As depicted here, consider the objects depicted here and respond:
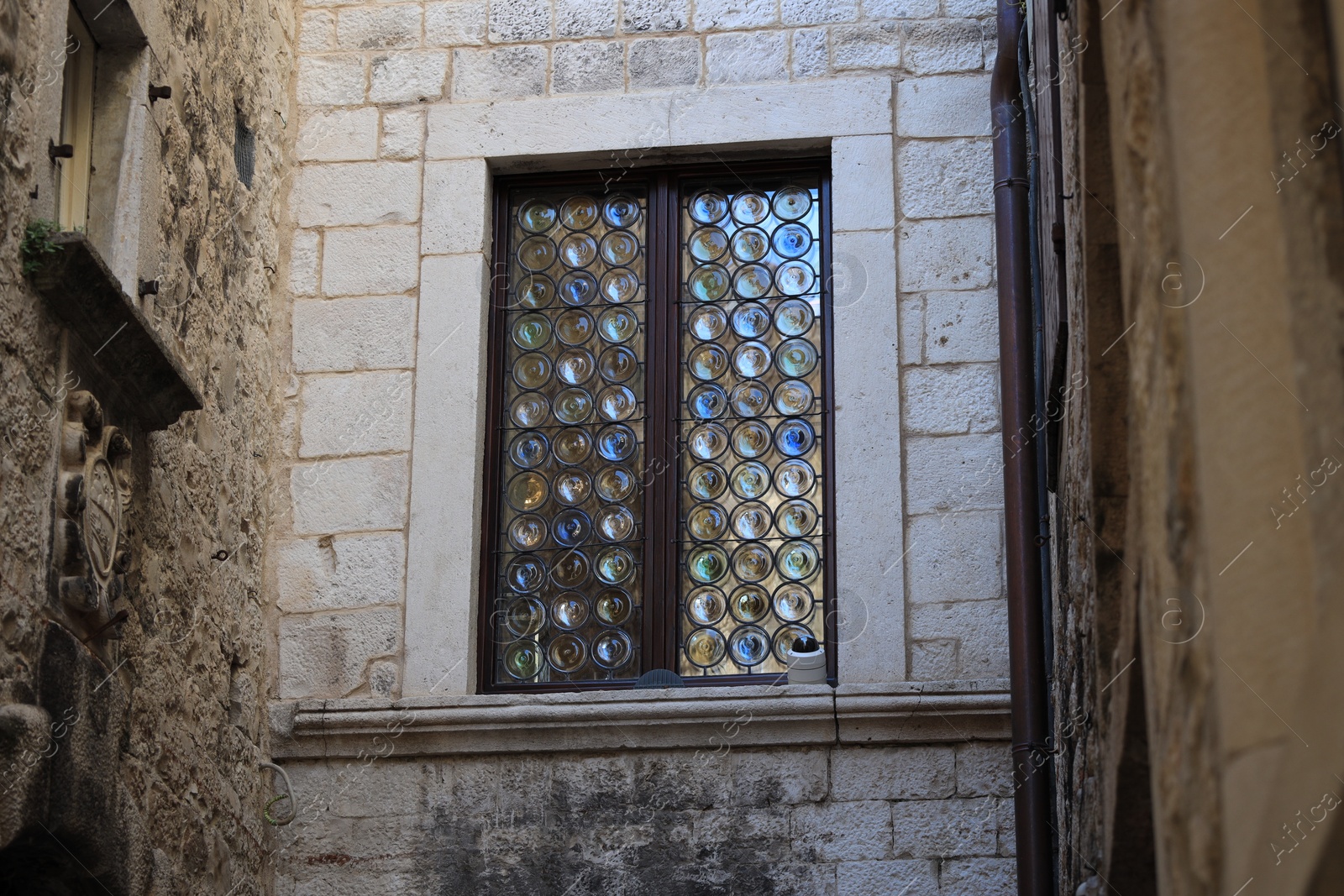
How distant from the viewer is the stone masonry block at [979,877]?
16.0ft

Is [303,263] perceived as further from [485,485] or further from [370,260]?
[485,485]

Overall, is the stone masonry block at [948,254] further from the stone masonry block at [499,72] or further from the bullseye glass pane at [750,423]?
the stone masonry block at [499,72]

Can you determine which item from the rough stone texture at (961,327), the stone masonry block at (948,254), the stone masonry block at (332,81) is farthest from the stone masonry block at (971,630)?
the stone masonry block at (332,81)

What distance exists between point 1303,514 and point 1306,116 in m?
0.41

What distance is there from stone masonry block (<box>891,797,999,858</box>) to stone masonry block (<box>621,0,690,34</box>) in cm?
289

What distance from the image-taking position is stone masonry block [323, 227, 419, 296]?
582cm

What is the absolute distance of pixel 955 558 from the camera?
5.29m

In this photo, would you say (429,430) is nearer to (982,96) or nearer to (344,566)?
(344,566)

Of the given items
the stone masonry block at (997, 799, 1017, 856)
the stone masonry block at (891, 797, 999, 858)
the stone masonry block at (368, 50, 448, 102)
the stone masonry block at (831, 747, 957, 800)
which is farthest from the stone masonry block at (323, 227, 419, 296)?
the stone masonry block at (997, 799, 1017, 856)

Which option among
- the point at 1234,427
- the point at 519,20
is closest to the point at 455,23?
the point at 519,20

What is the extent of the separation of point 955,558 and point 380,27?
113 inches

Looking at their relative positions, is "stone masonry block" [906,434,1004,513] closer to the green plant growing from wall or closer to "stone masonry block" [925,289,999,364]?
"stone masonry block" [925,289,999,364]

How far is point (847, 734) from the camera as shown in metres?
5.07

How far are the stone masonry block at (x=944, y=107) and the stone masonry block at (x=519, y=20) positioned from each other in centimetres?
133
